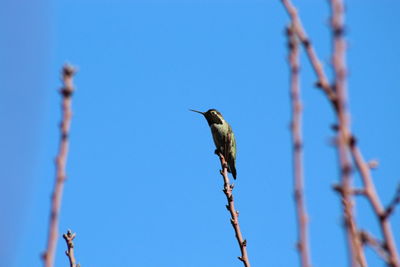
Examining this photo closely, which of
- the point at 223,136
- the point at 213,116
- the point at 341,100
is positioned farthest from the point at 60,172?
the point at 213,116

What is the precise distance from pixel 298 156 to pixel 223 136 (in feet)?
42.2

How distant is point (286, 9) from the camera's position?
2082mm

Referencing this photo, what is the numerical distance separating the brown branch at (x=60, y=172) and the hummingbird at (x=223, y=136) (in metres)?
12.3

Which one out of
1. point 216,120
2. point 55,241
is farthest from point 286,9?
point 216,120

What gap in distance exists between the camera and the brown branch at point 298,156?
6.14 feet

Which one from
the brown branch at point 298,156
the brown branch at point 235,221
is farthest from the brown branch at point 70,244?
the brown branch at point 298,156

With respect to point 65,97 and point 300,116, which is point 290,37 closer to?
point 300,116

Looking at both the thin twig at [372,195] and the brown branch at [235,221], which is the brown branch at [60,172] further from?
A: the brown branch at [235,221]

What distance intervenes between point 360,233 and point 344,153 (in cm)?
39

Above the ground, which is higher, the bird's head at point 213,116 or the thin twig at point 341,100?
the bird's head at point 213,116

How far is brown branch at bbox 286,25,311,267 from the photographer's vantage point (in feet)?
6.14

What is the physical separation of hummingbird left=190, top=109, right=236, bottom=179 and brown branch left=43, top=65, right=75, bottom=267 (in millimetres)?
12267

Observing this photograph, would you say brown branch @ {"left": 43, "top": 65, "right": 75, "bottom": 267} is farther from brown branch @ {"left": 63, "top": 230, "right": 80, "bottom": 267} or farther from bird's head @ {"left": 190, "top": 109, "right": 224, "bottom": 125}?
bird's head @ {"left": 190, "top": 109, "right": 224, "bottom": 125}

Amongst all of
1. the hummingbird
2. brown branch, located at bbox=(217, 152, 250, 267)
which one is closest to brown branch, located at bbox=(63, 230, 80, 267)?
brown branch, located at bbox=(217, 152, 250, 267)
